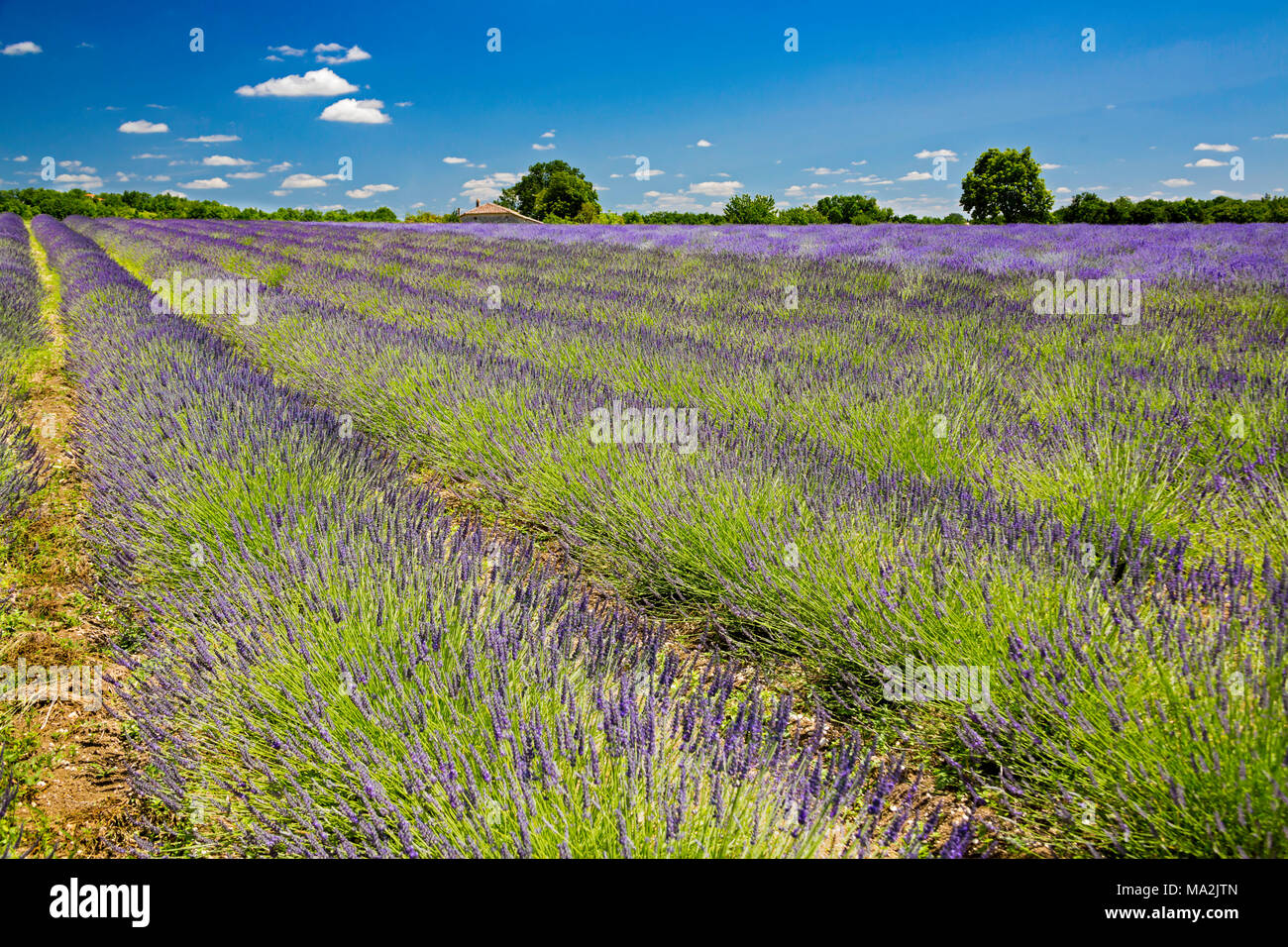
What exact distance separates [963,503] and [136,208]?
217 ft

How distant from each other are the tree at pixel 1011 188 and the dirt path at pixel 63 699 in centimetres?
4888

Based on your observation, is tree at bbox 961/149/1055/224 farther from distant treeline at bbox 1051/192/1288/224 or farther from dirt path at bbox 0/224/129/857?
dirt path at bbox 0/224/129/857

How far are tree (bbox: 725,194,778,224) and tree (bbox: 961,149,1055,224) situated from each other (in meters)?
13.9

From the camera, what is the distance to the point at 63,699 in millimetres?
1871

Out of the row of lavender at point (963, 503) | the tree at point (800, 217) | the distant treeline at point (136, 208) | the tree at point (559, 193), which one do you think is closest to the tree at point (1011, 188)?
the tree at point (800, 217)

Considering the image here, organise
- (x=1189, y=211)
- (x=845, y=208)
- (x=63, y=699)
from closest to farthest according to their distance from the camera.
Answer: (x=63, y=699)
(x=1189, y=211)
(x=845, y=208)

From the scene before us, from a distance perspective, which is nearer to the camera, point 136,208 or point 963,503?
point 963,503

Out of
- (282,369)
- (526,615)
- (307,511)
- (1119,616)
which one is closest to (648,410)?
(307,511)

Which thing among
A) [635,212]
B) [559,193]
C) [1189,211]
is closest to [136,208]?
[559,193]

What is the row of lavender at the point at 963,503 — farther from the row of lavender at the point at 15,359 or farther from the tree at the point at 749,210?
the tree at the point at 749,210

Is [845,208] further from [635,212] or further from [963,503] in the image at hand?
[963,503]

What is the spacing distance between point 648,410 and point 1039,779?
2296 mm

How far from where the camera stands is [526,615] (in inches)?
59.1
